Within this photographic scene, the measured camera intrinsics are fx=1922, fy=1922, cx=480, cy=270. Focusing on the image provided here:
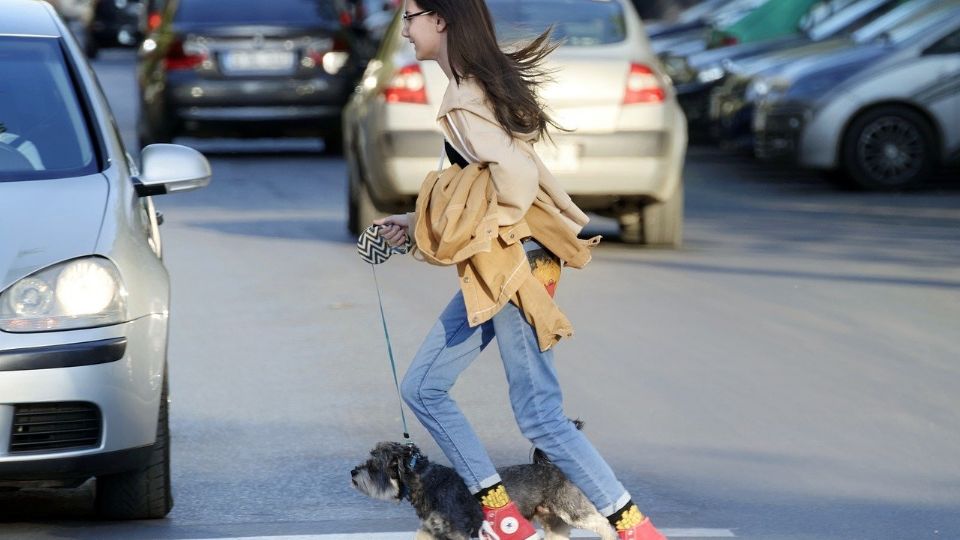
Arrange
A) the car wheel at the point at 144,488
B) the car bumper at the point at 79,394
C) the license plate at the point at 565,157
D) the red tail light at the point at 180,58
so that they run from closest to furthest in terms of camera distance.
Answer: the car bumper at the point at 79,394 → the car wheel at the point at 144,488 → the license plate at the point at 565,157 → the red tail light at the point at 180,58

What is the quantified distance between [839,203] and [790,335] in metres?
6.61

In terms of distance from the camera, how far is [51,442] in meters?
5.15

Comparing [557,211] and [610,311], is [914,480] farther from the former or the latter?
[610,311]

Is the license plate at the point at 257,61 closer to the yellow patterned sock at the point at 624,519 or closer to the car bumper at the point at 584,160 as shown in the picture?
the car bumper at the point at 584,160

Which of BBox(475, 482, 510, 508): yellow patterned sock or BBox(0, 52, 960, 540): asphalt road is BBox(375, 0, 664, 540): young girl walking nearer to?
BBox(475, 482, 510, 508): yellow patterned sock

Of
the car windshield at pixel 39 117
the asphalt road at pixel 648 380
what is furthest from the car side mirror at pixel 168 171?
the asphalt road at pixel 648 380

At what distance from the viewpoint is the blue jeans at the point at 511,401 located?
4.64 m

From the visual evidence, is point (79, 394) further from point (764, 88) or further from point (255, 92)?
point (255, 92)

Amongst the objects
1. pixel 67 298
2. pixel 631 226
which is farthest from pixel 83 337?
pixel 631 226

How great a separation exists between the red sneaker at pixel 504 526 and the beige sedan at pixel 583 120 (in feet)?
21.0

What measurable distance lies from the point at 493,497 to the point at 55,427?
1.23m

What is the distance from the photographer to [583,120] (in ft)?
36.9

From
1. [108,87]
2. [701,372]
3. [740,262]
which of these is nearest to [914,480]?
[701,372]

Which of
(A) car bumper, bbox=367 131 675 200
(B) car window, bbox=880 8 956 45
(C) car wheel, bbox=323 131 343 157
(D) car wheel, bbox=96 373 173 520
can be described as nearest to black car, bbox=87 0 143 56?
(C) car wheel, bbox=323 131 343 157
